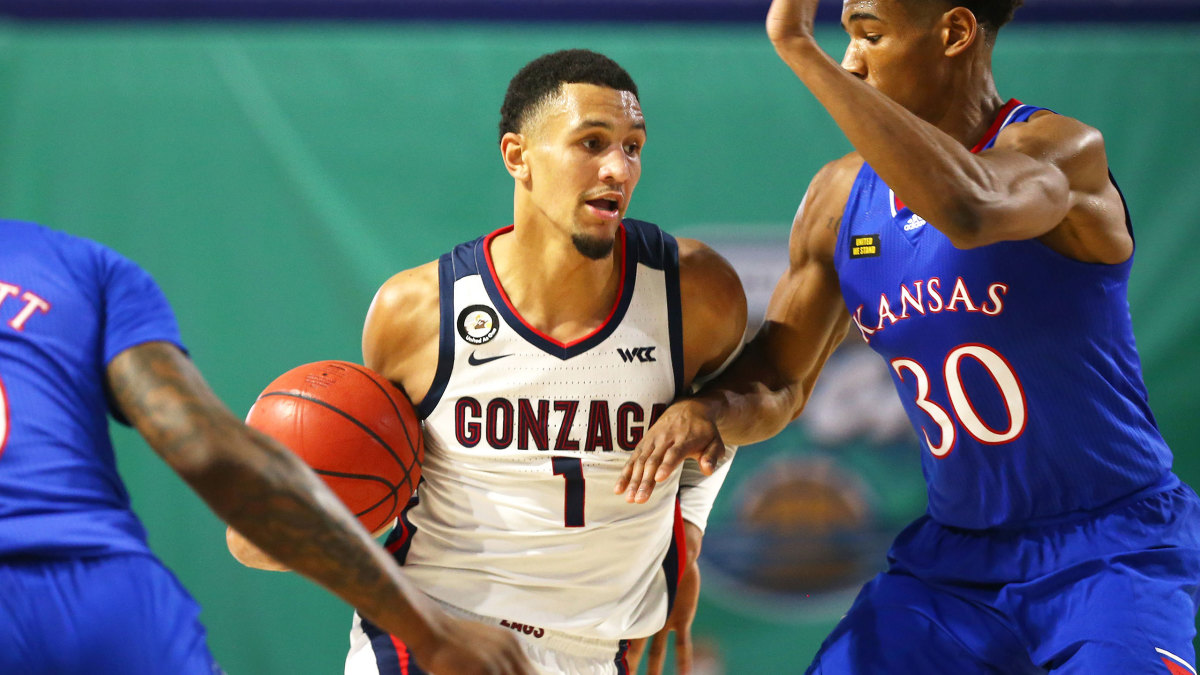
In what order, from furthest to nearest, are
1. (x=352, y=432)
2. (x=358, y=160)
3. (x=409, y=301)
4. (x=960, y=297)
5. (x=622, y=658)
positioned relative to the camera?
(x=358, y=160)
(x=622, y=658)
(x=409, y=301)
(x=352, y=432)
(x=960, y=297)

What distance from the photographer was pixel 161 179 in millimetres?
4156

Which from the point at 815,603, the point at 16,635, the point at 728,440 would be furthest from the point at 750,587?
the point at 16,635

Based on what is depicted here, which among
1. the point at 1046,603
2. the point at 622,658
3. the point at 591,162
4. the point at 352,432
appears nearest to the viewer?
the point at 1046,603

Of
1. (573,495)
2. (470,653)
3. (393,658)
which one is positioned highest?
(470,653)

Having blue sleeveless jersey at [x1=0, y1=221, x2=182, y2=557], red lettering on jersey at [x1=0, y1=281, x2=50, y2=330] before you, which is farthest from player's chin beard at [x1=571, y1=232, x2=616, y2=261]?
red lettering on jersey at [x1=0, y1=281, x2=50, y2=330]

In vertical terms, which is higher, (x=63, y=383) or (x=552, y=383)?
(x=63, y=383)

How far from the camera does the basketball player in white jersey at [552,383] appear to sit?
2.57 m

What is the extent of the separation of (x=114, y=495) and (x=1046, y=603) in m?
1.76

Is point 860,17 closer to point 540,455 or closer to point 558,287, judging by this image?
point 558,287

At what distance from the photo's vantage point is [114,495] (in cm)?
167

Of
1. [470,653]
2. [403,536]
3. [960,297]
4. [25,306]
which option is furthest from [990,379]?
[25,306]

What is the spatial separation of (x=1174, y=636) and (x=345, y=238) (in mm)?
3033

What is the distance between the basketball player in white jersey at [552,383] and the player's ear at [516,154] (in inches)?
0.5

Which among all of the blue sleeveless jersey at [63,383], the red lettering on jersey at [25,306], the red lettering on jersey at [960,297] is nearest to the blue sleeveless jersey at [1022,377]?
the red lettering on jersey at [960,297]
